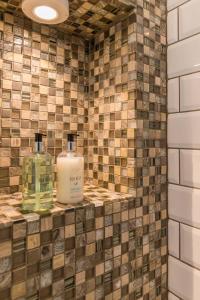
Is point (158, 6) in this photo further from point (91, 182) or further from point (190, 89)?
point (91, 182)

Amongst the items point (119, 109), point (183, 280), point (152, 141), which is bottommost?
point (183, 280)

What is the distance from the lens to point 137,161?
746 mm

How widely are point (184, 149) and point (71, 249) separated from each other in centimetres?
45

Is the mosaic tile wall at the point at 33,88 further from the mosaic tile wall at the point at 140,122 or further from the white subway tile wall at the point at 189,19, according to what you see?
the white subway tile wall at the point at 189,19

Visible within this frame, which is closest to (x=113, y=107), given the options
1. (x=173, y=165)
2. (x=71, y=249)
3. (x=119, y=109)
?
(x=119, y=109)

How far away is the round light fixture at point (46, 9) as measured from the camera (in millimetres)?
573

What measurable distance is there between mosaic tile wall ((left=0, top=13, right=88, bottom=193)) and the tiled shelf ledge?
0.56 ft

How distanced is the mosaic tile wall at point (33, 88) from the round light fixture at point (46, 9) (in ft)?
0.50

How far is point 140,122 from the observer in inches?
29.7

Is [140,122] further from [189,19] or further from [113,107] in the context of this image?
[189,19]

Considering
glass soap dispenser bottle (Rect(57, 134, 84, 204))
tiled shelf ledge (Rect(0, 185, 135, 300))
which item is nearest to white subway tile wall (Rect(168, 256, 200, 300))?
tiled shelf ledge (Rect(0, 185, 135, 300))

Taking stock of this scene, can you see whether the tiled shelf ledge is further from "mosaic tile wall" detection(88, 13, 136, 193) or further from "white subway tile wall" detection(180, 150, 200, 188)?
"white subway tile wall" detection(180, 150, 200, 188)

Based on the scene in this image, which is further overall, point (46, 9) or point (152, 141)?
point (152, 141)

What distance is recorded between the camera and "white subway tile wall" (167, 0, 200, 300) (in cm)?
75
